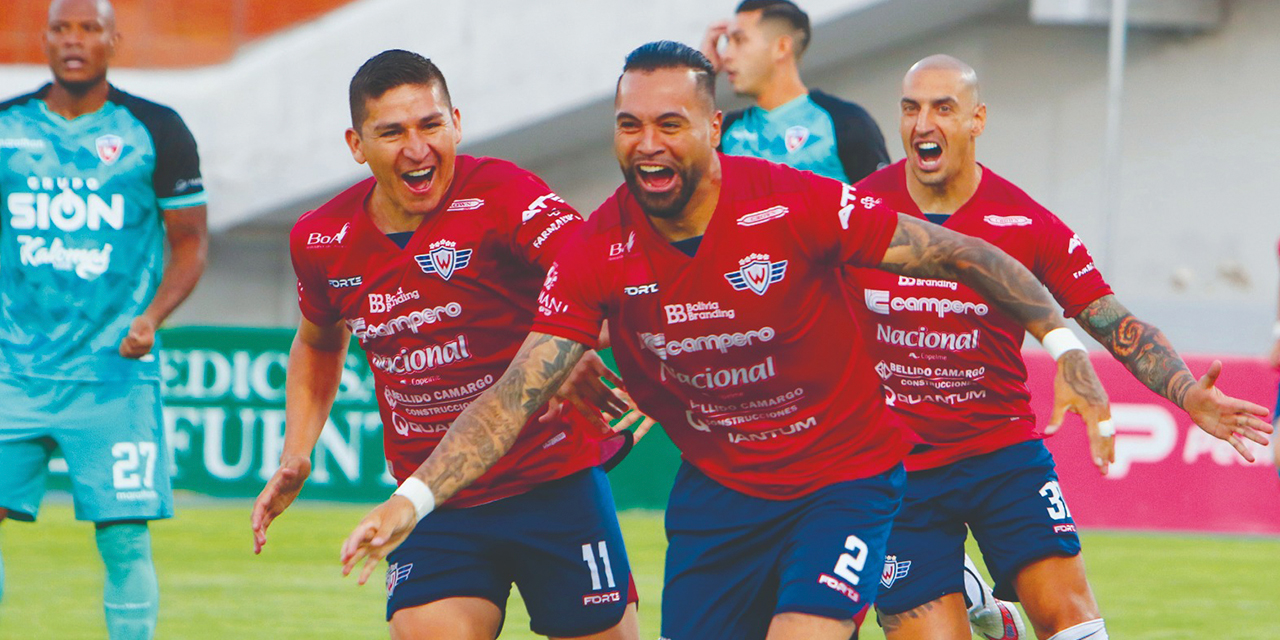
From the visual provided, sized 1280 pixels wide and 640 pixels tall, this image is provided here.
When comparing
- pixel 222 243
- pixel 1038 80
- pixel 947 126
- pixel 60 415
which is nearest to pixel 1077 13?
pixel 1038 80

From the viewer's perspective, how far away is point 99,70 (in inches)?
255

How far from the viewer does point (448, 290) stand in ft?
16.1

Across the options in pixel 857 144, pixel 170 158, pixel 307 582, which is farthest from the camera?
pixel 307 582

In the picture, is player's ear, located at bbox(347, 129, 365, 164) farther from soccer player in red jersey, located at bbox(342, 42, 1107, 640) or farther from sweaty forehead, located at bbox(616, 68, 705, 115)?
sweaty forehead, located at bbox(616, 68, 705, 115)

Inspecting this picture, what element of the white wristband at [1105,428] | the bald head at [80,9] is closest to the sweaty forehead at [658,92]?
the white wristband at [1105,428]

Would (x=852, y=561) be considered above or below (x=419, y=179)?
below

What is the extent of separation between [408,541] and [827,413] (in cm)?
132

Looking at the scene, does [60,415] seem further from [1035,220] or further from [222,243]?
[222,243]

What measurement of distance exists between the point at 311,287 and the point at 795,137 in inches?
97.0

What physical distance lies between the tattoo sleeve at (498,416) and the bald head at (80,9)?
294 cm

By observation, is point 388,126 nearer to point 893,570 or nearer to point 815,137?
point 893,570

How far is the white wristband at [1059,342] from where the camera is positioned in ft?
14.8

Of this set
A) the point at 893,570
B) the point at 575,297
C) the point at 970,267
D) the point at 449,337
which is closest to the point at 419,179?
the point at 449,337

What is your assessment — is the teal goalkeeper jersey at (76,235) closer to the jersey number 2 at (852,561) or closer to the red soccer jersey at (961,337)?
the red soccer jersey at (961,337)
